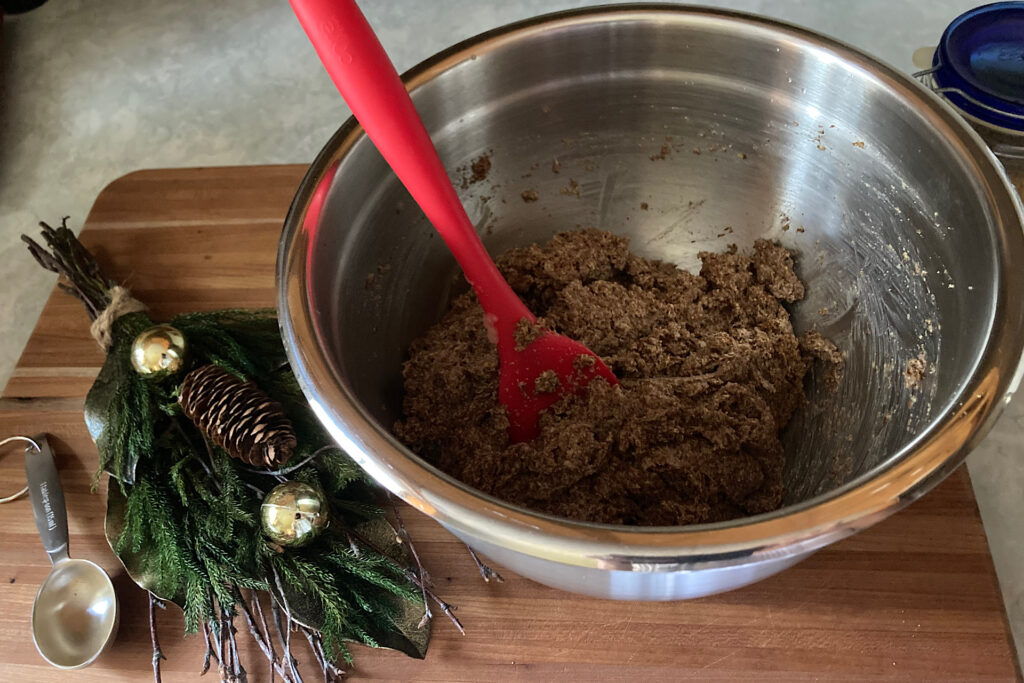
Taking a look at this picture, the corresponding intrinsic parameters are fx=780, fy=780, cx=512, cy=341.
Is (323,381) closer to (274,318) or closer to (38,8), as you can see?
(274,318)

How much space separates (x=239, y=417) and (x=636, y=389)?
415 mm

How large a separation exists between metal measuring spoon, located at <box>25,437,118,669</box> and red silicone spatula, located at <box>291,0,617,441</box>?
0.49 metres

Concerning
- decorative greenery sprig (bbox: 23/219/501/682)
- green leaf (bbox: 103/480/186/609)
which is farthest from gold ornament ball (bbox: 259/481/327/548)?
green leaf (bbox: 103/480/186/609)

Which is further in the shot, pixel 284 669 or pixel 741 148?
pixel 741 148

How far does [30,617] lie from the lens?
2.86 feet

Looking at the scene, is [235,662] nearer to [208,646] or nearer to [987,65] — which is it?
[208,646]

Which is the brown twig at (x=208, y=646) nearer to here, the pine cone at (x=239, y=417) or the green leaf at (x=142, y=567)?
the green leaf at (x=142, y=567)

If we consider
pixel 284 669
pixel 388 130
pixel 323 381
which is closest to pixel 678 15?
pixel 388 130

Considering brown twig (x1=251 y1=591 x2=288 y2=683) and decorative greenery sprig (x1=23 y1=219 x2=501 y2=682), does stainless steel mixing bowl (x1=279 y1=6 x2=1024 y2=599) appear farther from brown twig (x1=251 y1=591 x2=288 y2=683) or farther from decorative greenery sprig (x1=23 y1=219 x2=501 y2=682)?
brown twig (x1=251 y1=591 x2=288 y2=683)

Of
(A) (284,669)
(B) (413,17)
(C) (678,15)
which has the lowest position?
(A) (284,669)

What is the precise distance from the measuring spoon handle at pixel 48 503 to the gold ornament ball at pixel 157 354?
0.17 meters

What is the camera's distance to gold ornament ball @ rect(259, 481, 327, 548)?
772mm

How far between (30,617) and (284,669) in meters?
0.33

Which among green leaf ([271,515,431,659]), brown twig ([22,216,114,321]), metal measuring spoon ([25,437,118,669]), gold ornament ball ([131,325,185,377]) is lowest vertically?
green leaf ([271,515,431,659])
